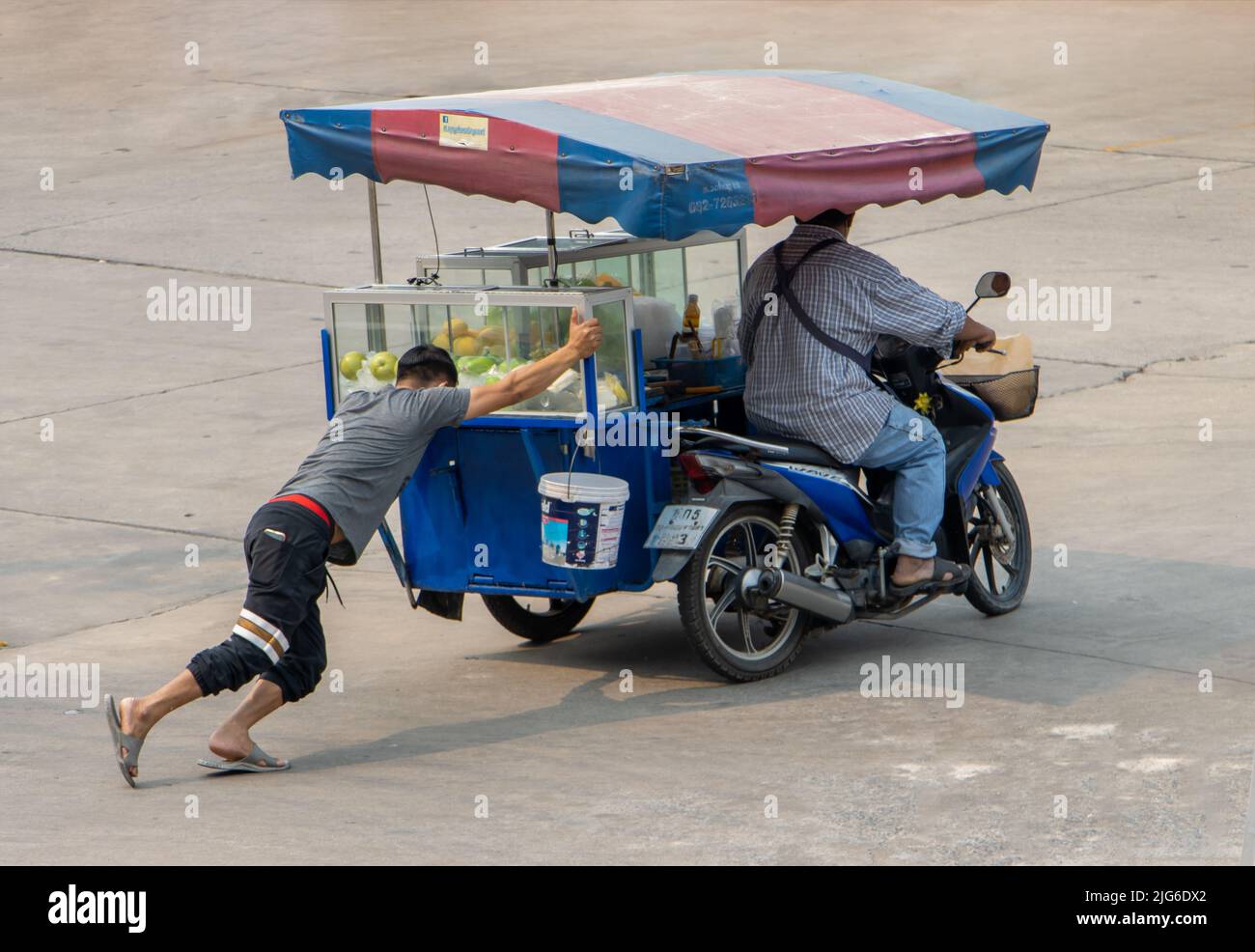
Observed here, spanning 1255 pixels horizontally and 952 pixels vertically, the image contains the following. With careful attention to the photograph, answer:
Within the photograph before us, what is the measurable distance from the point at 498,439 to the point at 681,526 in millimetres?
764

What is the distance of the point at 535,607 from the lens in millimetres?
8617

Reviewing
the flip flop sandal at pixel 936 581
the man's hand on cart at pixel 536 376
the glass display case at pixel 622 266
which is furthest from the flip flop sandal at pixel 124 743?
the flip flop sandal at pixel 936 581

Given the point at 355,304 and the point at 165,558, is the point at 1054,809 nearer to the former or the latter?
the point at 355,304

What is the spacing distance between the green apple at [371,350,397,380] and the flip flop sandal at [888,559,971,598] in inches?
83.4

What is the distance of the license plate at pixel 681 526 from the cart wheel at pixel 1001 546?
152cm

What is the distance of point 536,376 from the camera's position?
22.5ft

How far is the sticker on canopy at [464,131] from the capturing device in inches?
269

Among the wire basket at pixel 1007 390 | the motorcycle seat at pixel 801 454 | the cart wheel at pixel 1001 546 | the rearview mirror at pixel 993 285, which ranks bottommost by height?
the cart wheel at pixel 1001 546

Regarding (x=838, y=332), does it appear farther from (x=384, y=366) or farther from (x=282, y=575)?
(x=282, y=575)

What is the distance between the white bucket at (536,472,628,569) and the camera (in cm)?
695

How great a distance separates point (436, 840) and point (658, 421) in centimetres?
214

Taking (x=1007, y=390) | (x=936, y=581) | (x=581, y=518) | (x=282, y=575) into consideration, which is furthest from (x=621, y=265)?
(x=282, y=575)

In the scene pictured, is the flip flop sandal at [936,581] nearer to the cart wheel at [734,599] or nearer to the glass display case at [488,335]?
the cart wheel at [734,599]

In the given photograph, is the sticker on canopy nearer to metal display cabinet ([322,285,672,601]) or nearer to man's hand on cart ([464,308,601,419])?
metal display cabinet ([322,285,672,601])
